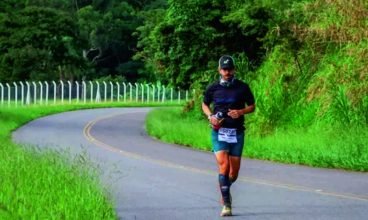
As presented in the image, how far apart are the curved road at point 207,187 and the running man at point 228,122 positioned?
55 cm

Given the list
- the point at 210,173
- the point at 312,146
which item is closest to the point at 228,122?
the point at 210,173

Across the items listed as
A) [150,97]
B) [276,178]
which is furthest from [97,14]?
[276,178]

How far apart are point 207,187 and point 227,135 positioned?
3.84 m

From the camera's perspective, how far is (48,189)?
1127 centimetres

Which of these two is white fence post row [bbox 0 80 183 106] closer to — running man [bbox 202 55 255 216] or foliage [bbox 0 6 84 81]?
foliage [bbox 0 6 84 81]

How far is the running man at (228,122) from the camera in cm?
1130

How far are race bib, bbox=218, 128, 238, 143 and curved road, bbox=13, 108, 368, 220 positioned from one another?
101cm

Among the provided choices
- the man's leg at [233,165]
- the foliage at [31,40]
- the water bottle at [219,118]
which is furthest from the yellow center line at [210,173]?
the foliage at [31,40]

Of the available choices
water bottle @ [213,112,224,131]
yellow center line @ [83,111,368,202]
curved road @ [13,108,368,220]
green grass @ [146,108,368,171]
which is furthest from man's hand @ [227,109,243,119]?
green grass @ [146,108,368,171]

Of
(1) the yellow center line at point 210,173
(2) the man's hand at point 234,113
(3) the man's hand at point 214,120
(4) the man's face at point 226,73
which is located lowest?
(1) the yellow center line at point 210,173

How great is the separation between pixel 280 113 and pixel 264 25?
5918mm

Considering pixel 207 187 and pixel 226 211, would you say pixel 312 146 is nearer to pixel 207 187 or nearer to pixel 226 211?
pixel 207 187

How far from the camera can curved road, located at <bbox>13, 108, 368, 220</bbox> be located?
467 inches

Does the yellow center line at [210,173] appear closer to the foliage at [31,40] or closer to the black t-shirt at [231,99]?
the black t-shirt at [231,99]
